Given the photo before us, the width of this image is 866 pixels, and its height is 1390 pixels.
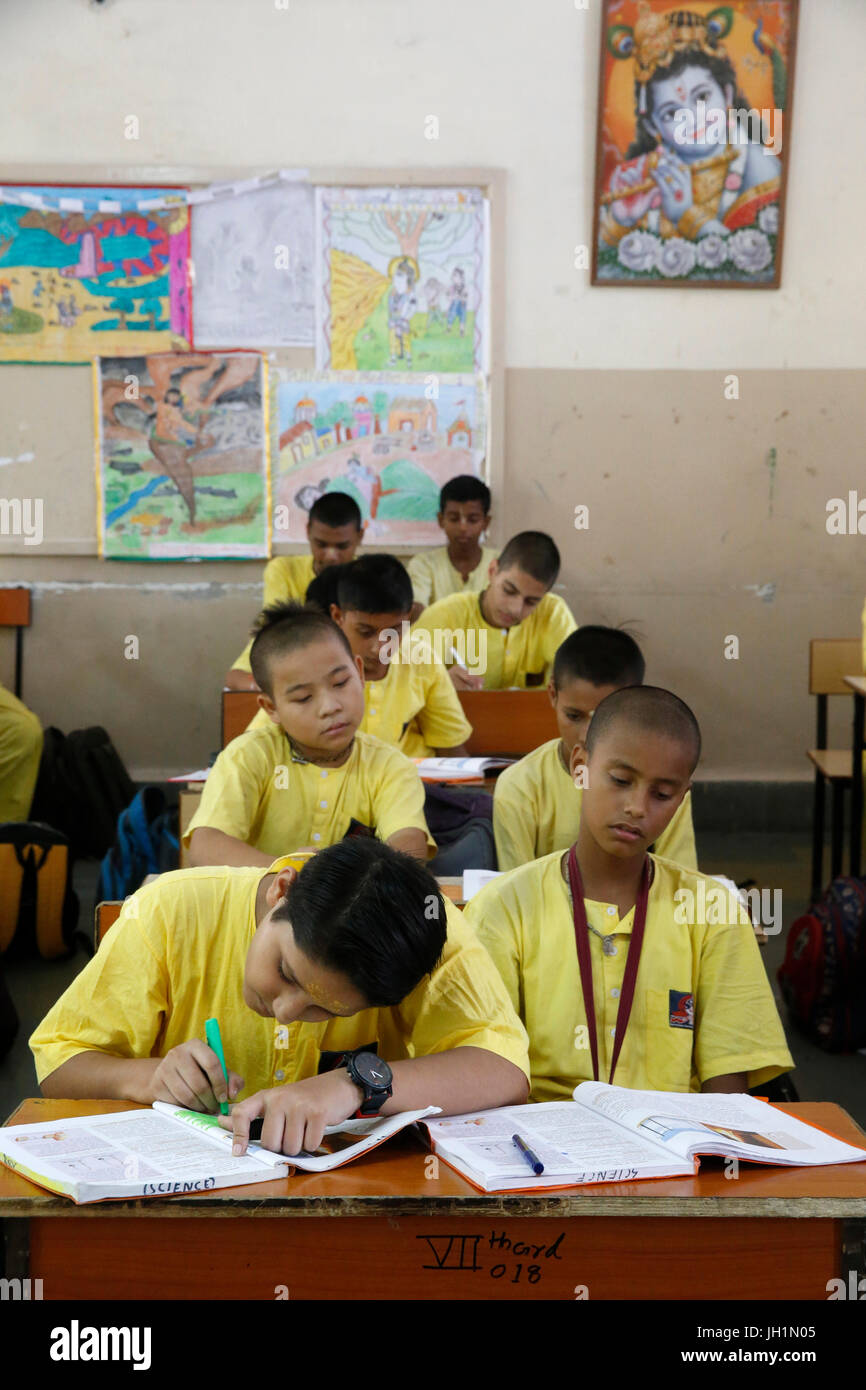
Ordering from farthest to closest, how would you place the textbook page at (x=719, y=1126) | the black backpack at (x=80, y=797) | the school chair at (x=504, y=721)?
the black backpack at (x=80, y=797) < the school chair at (x=504, y=721) < the textbook page at (x=719, y=1126)

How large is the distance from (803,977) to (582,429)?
8.96 ft

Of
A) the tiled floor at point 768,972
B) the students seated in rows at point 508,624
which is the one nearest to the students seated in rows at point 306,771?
the tiled floor at point 768,972

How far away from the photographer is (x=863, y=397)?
217 inches

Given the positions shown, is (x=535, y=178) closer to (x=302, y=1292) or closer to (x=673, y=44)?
(x=673, y=44)

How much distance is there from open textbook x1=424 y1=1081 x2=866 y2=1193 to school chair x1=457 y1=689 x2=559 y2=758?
8.08 ft

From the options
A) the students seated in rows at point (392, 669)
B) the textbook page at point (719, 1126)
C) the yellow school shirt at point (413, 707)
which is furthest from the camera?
the yellow school shirt at point (413, 707)

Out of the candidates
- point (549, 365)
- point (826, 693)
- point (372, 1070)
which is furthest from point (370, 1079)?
point (549, 365)

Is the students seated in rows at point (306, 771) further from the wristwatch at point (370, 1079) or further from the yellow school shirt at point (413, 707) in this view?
the wristwatch at point (370, 1079)

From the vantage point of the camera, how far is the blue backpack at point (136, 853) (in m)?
3.87

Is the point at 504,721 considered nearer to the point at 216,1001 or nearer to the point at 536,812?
the point at 536,812

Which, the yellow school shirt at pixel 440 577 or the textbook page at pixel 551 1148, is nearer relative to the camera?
the textbook page at pixel 551 1148

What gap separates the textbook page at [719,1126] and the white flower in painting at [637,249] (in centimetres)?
441

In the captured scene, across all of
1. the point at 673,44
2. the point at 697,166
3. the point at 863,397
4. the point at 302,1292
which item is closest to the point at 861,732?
the point at 863,397

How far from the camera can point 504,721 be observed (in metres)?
4.04
